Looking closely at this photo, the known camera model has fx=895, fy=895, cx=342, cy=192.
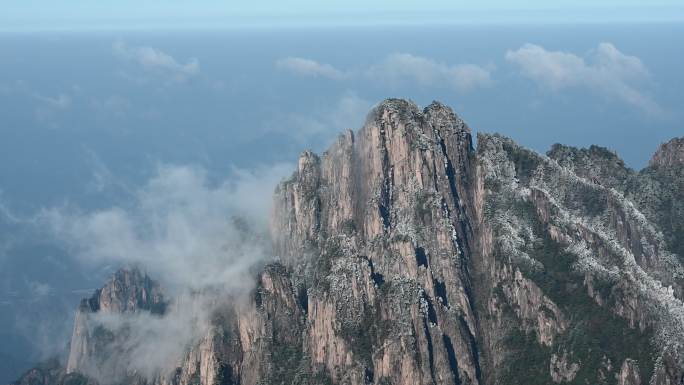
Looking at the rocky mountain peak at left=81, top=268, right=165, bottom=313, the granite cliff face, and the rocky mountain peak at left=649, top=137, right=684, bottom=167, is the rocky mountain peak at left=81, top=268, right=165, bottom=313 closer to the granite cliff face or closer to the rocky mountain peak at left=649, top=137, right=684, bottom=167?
the granite cliff face

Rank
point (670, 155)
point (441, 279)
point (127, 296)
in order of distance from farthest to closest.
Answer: point (670, 155)
point (127, 296)
point (441, 279)

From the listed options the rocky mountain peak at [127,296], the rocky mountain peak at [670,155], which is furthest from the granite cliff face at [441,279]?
the rocky mountain peak at [670,155]

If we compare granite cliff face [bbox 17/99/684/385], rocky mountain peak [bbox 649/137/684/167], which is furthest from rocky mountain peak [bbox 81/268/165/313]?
rocky mountain peak [bbox 649/137/684/167]

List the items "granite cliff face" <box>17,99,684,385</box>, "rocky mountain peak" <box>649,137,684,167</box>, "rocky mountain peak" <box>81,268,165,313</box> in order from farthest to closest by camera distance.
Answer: "rocky mountain peak" <box>649,137,684,167</box> < "rocky mountain peak" <box>81,268,165,313</box> < "granite cliff face" <box>17,99,684,385</box>

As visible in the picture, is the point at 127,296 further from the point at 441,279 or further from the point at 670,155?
the point at 670,155

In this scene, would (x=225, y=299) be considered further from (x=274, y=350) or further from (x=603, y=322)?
(x=603, y=322)

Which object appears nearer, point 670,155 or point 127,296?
point 127,296

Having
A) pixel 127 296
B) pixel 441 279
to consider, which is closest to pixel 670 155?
pixel 441 279

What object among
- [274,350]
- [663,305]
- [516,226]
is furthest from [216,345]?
[663,305]
